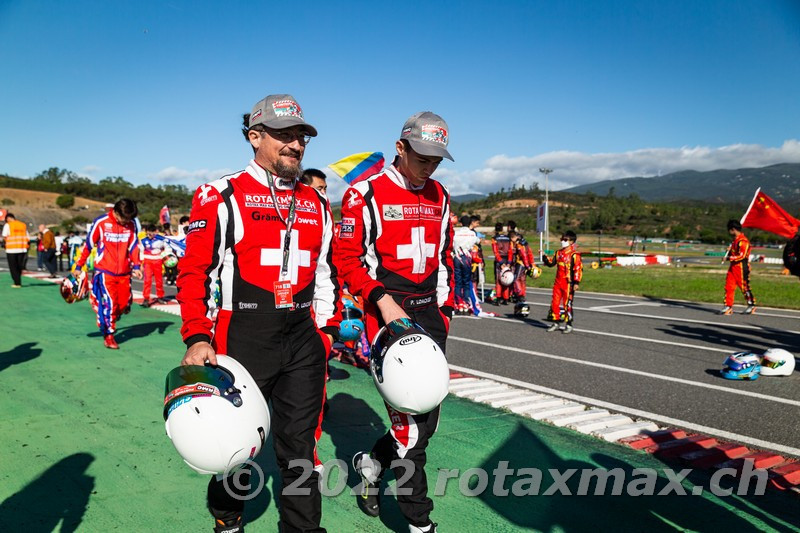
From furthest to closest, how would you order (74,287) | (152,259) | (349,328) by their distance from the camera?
(152,259), (74,287), (349,328)

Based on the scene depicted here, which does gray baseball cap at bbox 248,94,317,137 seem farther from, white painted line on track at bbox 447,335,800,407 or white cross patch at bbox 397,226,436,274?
white painted line on track at bbox 447,335,800,407

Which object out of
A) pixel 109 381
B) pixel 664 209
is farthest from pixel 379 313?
pixel 664 209

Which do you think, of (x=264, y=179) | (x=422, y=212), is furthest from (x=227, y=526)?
(x=422, y=212)

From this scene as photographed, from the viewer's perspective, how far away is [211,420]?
2.40 meters

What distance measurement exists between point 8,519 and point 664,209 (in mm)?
102294

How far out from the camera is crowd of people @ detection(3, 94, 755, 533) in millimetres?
2828

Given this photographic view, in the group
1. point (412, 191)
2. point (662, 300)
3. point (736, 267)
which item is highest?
point (412, 191)

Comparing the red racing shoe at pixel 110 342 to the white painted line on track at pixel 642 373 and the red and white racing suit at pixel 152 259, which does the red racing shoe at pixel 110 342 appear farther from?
the red and white racing suit at pixel 152 259

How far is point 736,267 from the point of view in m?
14.2

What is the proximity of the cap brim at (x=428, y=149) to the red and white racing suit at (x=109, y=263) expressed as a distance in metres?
7.19

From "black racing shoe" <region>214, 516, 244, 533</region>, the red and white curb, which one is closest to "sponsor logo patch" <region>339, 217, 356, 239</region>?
"black racing shoe" <region>214, 516, 244, 533</region>

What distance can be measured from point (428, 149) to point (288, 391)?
155cm

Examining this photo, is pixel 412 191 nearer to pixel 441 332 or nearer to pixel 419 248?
pixel 419 248

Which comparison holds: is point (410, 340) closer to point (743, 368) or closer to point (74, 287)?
point (743, 368)
